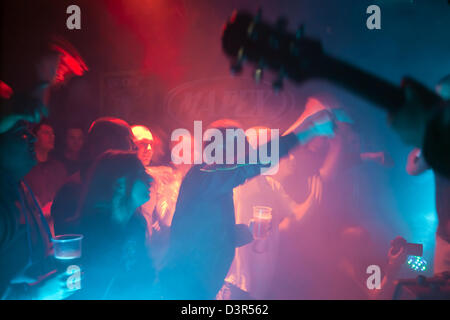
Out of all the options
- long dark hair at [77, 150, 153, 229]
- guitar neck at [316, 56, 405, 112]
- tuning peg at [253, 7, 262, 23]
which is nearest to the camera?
tuning peg at [253, 7, 262, 23]

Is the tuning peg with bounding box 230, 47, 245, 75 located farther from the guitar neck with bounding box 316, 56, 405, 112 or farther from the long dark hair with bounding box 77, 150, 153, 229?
the long dark hair with bounding box 77, 150, 153, 229

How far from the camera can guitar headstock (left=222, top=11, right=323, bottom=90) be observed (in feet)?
4.75

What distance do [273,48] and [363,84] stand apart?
0.57 meters

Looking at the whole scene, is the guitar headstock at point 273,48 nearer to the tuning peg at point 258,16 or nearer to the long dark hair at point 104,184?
the tuning peg at point 258,16

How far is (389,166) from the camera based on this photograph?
2.12 meters

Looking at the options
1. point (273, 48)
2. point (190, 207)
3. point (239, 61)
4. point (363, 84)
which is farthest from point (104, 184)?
point (363, 84)

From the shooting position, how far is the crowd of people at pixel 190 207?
2.08m

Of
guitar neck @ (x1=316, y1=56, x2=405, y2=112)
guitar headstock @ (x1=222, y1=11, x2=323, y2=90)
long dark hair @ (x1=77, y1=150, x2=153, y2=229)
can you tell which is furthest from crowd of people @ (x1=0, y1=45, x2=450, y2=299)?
guitar headstock @ (x1=222, y1=11, x2=323, y2=90)

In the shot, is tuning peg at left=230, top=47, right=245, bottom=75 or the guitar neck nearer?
tuning peg at left=230, top=47, right=245, bottom=75

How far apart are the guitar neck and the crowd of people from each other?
0.54m

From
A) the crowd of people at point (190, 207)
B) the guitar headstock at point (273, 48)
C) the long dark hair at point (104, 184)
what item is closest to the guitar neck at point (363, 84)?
the guitar headstock at point (273, 48)

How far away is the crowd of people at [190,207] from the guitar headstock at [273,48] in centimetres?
68

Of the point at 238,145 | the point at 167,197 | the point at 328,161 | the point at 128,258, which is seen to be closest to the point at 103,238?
the point at 128,258

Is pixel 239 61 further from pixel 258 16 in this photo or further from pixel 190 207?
pixel 190 207
